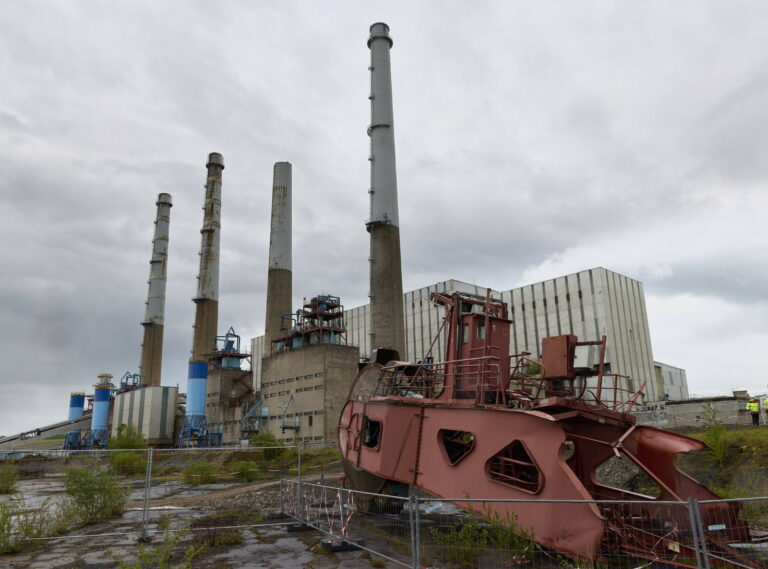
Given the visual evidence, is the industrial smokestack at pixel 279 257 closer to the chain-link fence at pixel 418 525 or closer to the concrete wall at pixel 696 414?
the chain-link fence at pixel 418 525

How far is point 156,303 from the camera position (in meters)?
89.2

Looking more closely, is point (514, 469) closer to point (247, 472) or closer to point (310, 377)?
point (247, 472)

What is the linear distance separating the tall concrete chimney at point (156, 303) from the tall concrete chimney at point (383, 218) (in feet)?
175

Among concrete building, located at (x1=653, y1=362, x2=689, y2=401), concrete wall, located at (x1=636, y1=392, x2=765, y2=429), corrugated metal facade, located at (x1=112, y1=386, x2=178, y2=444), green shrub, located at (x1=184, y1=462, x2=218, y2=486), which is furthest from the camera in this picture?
corrugated metal facade, located at (x1=112, y1=386, x2=178, y2=444)

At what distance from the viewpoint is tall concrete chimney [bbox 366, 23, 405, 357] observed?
48.7 m

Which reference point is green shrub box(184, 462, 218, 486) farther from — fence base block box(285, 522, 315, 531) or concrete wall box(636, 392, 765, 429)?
concrete wall box(636, 392, 765, 429)

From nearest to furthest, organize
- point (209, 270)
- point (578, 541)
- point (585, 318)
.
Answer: point (578, 541) < point (585, 318) < point (209, 270)

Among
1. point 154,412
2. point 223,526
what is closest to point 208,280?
point 154,412

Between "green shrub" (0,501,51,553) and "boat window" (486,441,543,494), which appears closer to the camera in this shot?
"boat window" (486,441,543,494)

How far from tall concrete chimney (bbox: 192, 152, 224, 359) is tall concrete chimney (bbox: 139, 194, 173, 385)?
17.3m

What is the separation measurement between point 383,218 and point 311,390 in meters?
18.4

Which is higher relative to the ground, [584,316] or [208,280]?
[208,280]

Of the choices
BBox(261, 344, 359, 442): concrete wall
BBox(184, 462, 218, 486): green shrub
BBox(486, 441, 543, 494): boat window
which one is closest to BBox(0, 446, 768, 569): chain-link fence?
BBox(486, 441, 543, 494): boat window

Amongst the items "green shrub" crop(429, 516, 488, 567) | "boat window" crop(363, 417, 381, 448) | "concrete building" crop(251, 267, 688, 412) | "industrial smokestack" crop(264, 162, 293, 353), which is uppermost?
"industrial smokestack" crop(264, 162, 293, 353)
